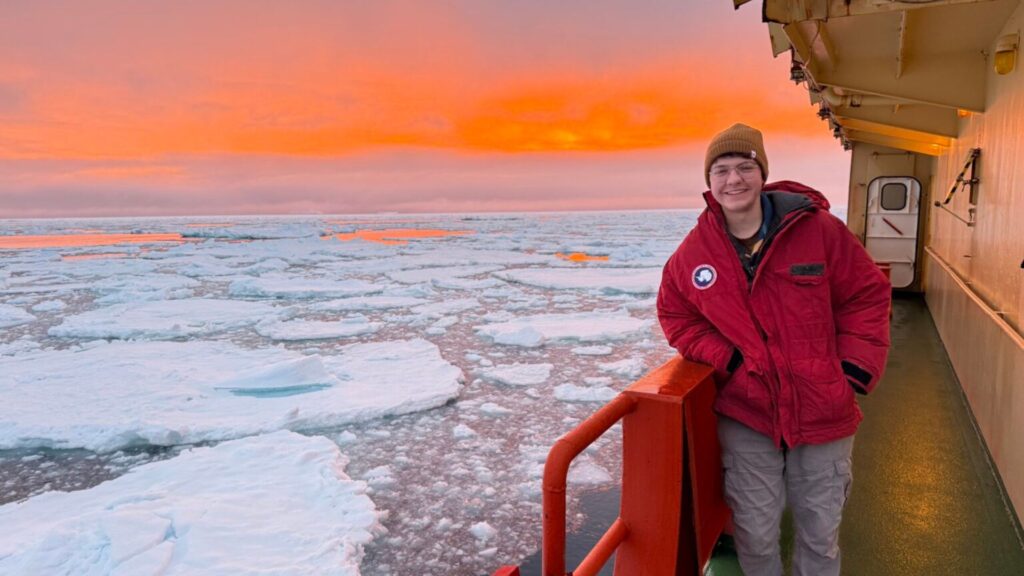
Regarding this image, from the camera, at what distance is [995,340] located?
10.7 ft

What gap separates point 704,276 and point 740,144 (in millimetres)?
374

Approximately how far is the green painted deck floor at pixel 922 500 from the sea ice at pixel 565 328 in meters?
3.65

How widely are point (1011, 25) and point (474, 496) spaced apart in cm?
424

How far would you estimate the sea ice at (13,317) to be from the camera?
9670mm

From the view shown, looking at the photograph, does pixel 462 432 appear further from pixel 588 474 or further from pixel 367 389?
pixel 367 389

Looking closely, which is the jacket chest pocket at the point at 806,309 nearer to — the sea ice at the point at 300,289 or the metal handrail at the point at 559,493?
the metal handrail at the point at 559,493

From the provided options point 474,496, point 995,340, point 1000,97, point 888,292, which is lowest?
point 474,496

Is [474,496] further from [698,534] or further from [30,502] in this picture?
[30,502]

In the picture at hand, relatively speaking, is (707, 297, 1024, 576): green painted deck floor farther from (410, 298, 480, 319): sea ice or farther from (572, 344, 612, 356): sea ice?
(410, 298, 480, 319): sea ice

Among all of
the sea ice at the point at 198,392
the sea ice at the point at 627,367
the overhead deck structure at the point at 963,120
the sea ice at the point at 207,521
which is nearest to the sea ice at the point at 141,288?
the sea ice at the point at 198,392

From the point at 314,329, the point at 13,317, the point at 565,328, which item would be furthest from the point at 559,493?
the point at 13,317

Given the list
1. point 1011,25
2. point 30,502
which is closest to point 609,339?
point 1011,25

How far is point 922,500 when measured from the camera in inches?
118

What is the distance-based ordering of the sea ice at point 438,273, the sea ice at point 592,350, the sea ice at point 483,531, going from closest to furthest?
the sea ice at point 483,531, the sea ice at point 592,350, the sea ice at point 438,273
